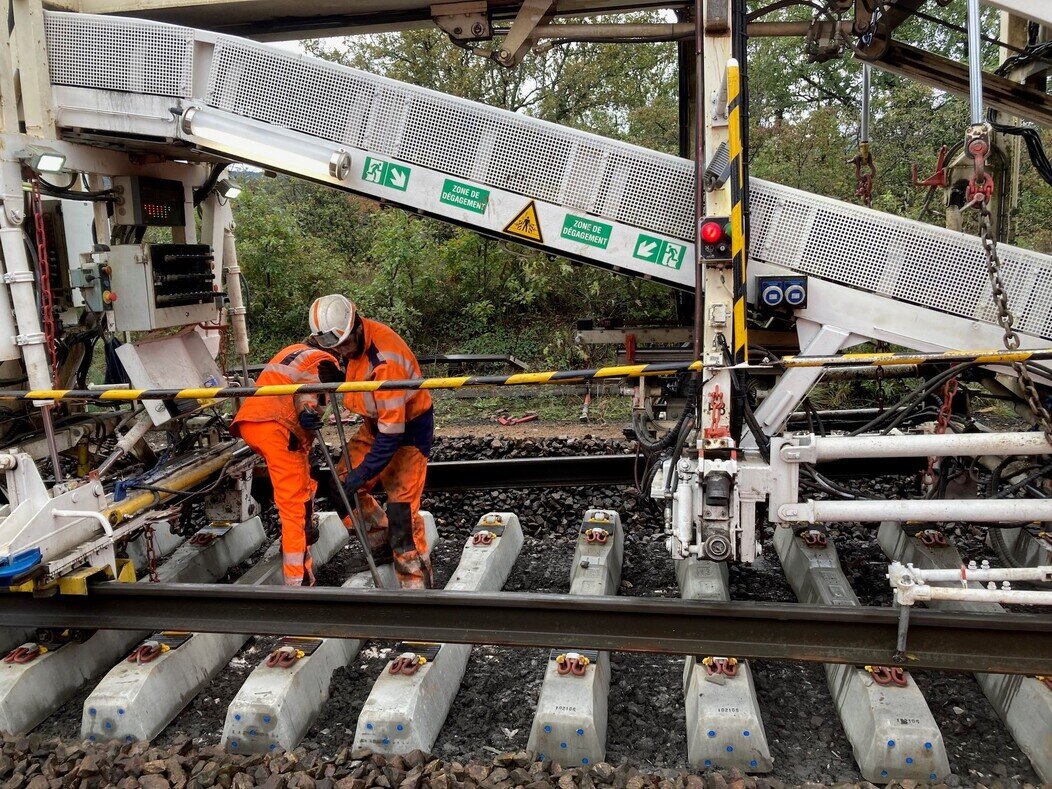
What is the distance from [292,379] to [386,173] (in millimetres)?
1440

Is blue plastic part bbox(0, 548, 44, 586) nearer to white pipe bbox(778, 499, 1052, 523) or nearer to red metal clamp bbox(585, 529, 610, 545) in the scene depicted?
red metal clamp bbox(585, 529, 610, 545)

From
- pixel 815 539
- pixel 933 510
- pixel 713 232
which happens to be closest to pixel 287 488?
pixel 713 232

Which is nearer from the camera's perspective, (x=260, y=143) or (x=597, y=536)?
(x=260, y=143)

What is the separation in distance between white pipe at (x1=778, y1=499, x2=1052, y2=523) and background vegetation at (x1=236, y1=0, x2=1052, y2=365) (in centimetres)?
849

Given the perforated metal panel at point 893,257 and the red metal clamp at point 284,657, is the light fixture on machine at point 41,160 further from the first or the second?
the perforated metal panel at point 893,257

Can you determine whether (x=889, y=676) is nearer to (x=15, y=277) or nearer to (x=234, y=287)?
(x=15, y=277)

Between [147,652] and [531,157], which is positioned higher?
[531,157]

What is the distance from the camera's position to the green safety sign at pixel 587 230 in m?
3.92

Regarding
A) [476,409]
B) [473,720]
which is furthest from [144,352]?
[476,409]

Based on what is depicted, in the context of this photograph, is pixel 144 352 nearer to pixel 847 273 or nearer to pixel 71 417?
pixel 71 417

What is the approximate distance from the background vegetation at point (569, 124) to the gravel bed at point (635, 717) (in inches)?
288

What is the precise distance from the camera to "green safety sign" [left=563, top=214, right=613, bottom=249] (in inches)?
154

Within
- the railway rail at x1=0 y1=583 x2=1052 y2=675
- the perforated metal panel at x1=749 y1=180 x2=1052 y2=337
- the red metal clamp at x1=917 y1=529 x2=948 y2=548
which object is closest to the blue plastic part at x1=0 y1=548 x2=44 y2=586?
the railway rail at x1=0 y1=583 x2=1052 y2=675

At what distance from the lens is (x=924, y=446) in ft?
11.1
